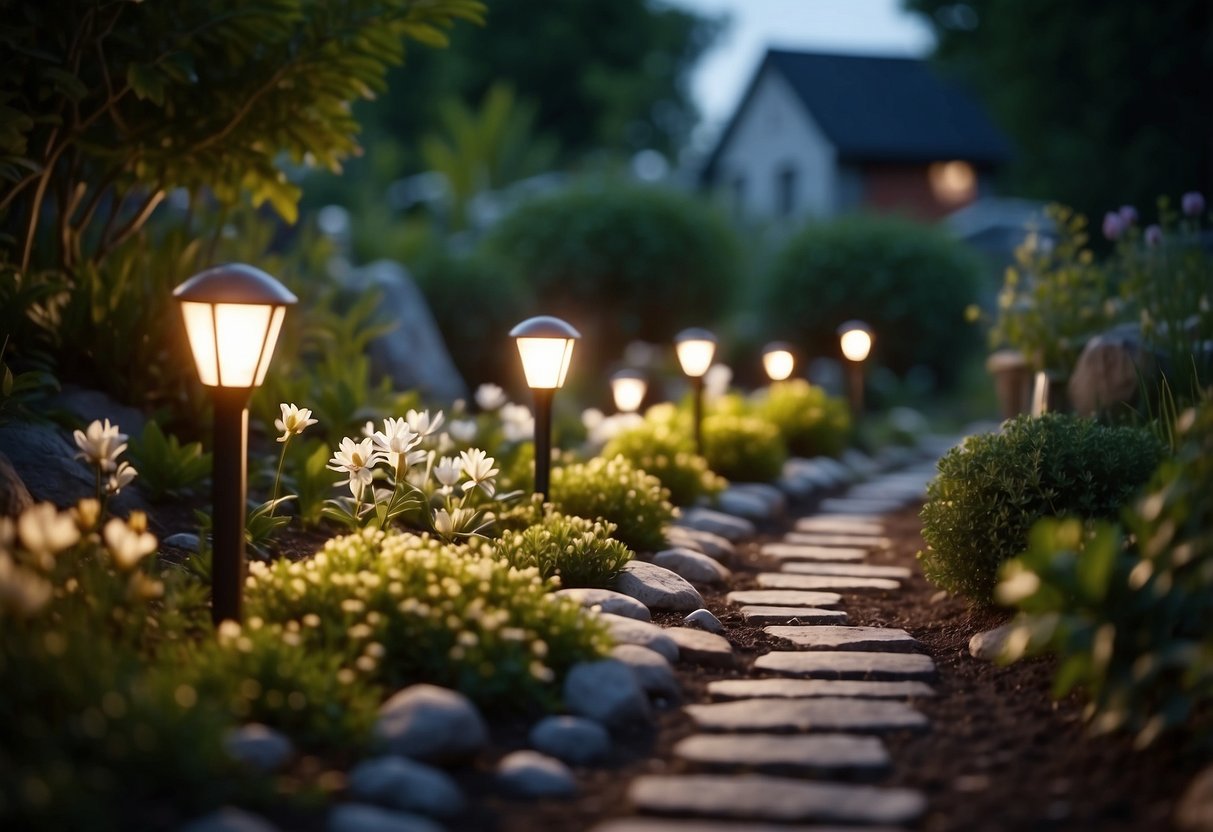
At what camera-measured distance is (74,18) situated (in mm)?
5695

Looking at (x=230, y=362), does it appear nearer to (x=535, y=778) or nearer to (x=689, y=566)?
(x=535, y=778)

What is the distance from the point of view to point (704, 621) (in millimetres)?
4895

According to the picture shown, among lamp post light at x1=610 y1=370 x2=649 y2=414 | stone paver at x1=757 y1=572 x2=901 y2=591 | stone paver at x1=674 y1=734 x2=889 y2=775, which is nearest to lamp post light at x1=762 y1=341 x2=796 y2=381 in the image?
lamp post light at x1=610 y1=370 x2=649 y2=414

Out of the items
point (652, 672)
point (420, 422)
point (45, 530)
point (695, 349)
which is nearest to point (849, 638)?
point (652, 672)

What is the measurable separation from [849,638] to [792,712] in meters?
1.03

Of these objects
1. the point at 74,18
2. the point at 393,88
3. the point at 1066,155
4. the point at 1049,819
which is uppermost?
the point at 393,88

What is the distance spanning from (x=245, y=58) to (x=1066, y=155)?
18.3 meters

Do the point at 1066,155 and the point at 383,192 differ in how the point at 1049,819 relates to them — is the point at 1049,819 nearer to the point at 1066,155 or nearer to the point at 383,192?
the point at 1066,155

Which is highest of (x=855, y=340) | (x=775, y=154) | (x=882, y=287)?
(x=775, y=154)

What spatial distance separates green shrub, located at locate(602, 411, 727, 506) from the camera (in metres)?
7.45

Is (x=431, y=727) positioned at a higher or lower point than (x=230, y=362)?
lower

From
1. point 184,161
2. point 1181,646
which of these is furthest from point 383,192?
point 1181,646

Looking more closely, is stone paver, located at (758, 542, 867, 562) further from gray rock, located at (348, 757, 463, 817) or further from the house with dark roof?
the house with dark roof

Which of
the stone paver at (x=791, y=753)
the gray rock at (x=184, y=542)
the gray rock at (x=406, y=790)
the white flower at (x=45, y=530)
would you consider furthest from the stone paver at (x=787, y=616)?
the white flower at (x=45, y=530)
